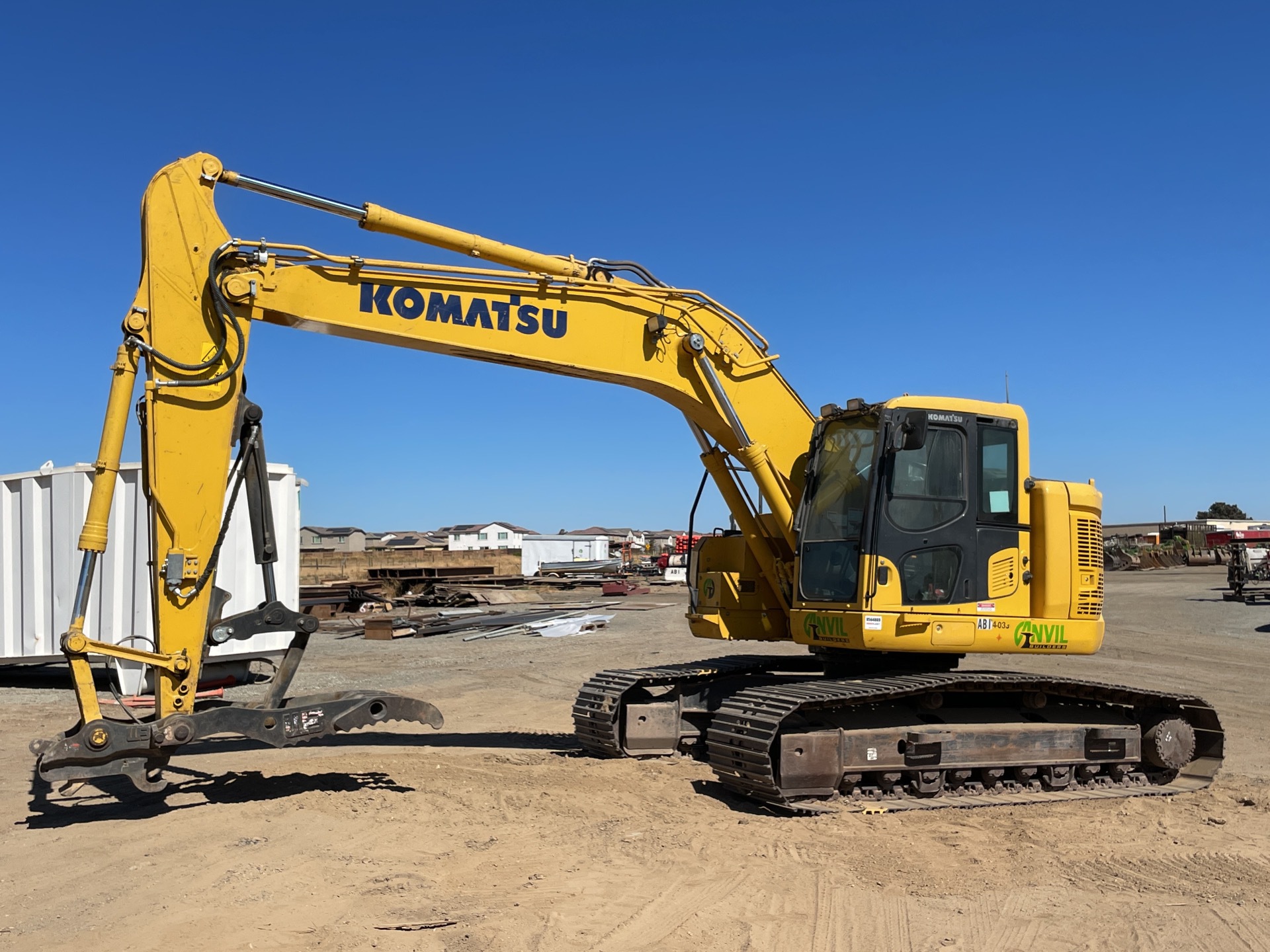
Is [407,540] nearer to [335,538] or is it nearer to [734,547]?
[335,538]

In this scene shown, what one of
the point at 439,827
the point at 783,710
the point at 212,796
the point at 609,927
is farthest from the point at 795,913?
the point at 212,796

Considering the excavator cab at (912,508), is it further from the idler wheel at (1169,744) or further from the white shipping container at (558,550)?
the white shipping container at (558,550)

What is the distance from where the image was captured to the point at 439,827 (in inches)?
273

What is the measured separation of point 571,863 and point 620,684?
3.34 m

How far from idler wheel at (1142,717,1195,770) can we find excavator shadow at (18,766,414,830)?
6.34 metres

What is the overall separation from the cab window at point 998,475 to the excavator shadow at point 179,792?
521cm

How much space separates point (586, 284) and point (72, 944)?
5.69 m

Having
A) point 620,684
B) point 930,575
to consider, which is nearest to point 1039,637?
point 930,575

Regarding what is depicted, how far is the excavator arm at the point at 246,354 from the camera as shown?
6832mm

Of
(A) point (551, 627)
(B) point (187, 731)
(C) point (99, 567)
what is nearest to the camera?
(B) point (187, 731)

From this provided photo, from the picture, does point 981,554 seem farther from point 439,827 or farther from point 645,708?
point 439,827

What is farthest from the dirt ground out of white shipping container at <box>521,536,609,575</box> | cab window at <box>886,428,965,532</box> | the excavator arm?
white shipping container at <box>521,536,609,575</box>

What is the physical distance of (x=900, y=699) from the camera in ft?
27.9

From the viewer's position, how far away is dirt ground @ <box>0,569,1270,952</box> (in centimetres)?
520
